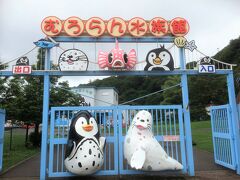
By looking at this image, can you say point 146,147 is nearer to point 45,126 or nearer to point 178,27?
point 45,126

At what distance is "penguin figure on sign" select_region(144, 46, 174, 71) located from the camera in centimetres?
806

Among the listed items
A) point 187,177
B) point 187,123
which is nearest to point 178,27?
point 187,123

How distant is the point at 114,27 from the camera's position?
27.4ft

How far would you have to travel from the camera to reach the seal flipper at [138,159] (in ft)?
20.9

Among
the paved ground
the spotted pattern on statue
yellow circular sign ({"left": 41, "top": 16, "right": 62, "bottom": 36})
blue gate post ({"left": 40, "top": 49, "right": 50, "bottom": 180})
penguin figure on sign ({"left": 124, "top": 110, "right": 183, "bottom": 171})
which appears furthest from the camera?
yellow circular sign ({"left": 41, "top": 16, "right": 62, "bottom": 36})

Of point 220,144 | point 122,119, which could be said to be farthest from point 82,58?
point 220,144

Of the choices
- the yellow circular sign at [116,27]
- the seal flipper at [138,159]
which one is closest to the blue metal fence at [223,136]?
the seal flipper at [138,159]

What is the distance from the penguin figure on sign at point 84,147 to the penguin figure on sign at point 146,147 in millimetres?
783

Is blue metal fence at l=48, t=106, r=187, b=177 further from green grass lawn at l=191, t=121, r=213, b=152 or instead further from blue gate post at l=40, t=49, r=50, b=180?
green grass lawn at l=191, t=121, r=213, b=152

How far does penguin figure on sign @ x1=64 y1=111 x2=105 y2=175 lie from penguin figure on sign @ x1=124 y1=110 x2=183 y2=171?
2.57ft

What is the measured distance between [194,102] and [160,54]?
85.0ft

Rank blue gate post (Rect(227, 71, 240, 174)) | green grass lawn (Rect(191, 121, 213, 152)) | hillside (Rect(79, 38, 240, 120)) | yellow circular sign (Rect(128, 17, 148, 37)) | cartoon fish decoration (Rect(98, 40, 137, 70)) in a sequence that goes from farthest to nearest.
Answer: hillside (Rect(79, 38, 240, 120))
green grass lawn (Rect(191, 121, 213, 152))
yellow circular sign (Rect(128, 17, 148, 37))
blue gate post (Rect(227, 71, 240, 174))
cartoon fish decoration (Rect(98, 40, 137, 70))

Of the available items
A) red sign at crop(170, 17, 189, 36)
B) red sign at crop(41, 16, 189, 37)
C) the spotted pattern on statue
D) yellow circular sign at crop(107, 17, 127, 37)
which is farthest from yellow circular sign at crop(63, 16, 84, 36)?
the spotted pattern on statue

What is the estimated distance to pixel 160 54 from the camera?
26.6 feet
